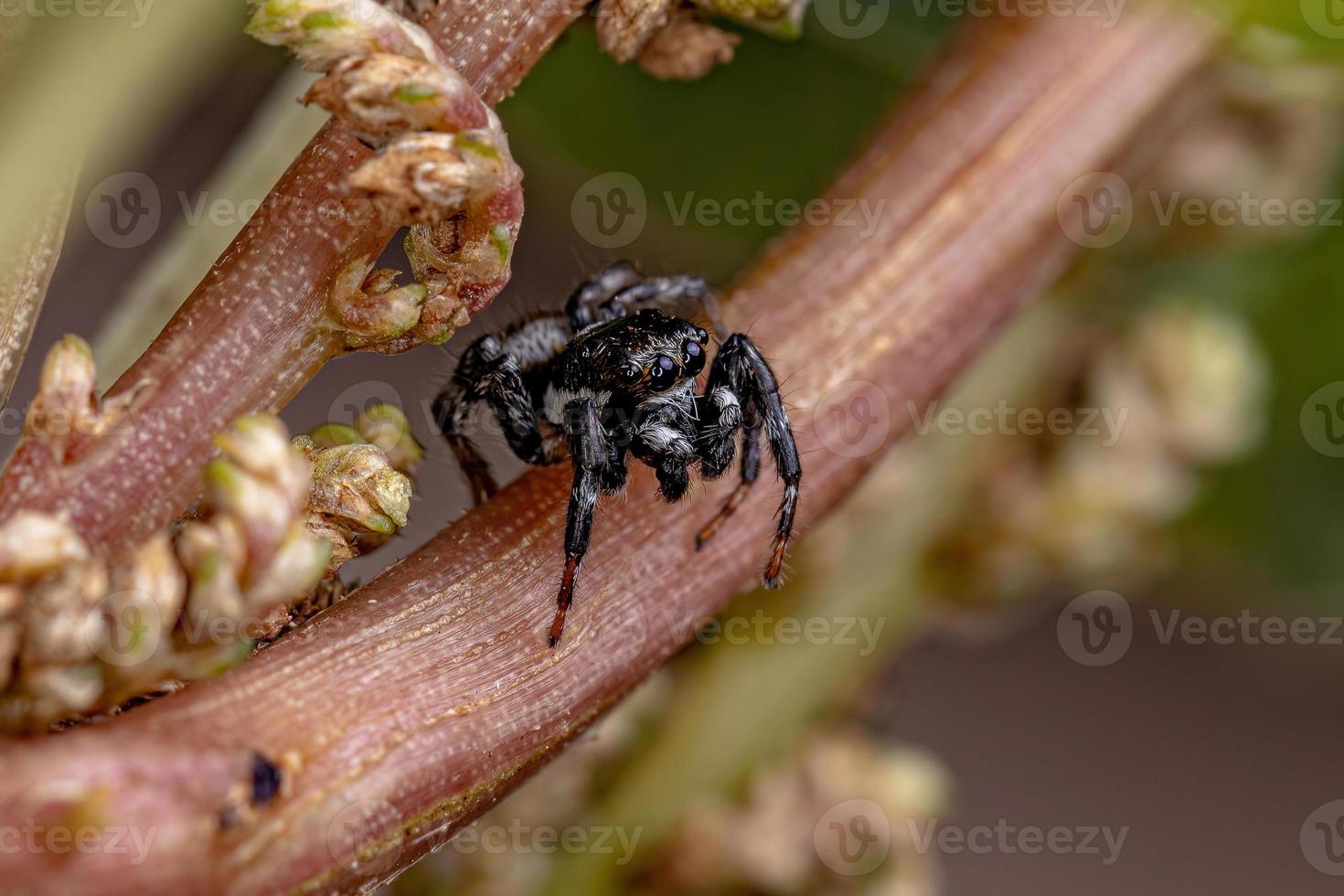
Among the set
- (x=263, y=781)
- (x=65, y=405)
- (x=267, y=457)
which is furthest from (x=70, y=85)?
(x=263, y=781)

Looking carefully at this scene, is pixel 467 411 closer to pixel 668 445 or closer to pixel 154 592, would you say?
pixel 668 445

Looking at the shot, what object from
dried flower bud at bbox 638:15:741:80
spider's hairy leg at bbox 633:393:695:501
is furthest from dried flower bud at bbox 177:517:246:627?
dried flower bud at bbox 638:15:741:80

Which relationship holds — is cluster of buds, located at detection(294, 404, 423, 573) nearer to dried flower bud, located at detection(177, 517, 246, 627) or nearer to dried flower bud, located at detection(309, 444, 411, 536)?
dried flower bud, located at detection(309, 444, 411, 536)

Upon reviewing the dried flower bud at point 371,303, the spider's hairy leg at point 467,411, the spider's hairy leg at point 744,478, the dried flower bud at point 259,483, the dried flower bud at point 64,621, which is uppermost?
the dried flower bud at point 371,303

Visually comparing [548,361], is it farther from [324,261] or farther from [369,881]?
[369,881]

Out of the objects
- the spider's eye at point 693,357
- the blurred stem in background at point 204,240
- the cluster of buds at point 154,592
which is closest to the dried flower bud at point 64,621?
the cluster of buds at point 154,592

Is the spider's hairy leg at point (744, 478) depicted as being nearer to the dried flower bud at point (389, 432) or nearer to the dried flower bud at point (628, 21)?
the dried flower bud at point (389, 432)
